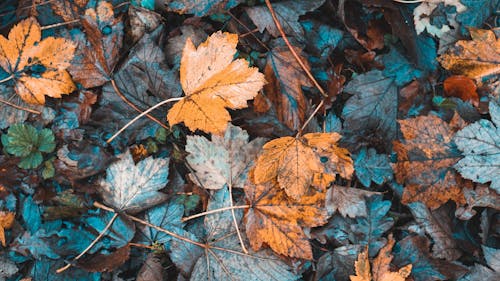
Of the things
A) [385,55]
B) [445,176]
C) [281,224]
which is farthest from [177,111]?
[445,176]

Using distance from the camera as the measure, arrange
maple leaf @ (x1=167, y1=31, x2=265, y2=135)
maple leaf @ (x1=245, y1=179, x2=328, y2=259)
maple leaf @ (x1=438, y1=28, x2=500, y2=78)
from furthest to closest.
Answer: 1. maple leaf @ (x1=438, y1=28, x2=500, y2=78)
2. maple leaf @ (x1=245, y1=179, x2=328, y2=259)
3. maple leaf @ (x1=167, y1=31, x2=265, y2=135)

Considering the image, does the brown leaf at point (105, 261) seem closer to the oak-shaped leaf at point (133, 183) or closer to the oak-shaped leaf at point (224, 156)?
the oak-shaped leaf at point (133, 183)

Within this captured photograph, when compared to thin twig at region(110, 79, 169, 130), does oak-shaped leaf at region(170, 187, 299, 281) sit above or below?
below

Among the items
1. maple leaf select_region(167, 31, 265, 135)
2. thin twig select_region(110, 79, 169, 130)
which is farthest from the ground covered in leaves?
maple leaf select_region(167, 31, 265, 135)

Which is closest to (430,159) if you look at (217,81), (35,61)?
(217,81)

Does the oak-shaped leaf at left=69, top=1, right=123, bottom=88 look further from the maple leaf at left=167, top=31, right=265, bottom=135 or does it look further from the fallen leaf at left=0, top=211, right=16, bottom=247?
the fallen leaf at left=0, top=211, right=16, bottom=247

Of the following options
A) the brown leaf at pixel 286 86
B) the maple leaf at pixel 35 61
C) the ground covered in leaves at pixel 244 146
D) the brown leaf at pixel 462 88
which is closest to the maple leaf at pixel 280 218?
the ground covered in leaves at pixel 244 146

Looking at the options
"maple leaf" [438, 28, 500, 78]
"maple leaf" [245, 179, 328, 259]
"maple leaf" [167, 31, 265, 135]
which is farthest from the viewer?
"maple leaf" [438, 28, 500, 78]
